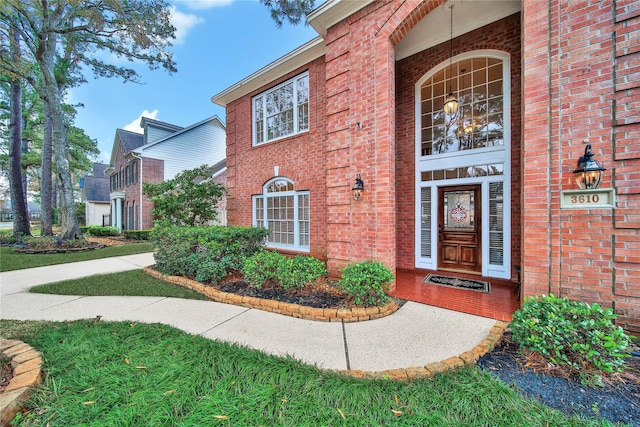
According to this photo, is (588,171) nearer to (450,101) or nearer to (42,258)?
(450,101)

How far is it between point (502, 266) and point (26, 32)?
17284 millimetres

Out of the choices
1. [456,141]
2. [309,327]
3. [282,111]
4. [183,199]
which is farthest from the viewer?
[183,199]

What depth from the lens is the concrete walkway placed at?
2.58m

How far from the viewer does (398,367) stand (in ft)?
7.82

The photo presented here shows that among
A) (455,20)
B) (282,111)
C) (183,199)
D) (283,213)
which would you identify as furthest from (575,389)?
(183,199)

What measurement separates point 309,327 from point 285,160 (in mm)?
5111

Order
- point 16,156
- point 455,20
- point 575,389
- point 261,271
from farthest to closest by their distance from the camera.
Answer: point 16,156
point 455,20
point 261,271
point 575,389

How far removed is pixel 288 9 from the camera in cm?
748

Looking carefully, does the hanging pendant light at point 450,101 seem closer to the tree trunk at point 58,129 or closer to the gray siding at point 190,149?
the gray siding at point 190,149

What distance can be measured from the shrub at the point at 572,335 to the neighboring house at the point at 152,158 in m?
14.7

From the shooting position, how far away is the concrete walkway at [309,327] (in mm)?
2580

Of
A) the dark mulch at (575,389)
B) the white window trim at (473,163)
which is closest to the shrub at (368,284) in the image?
the dark mulch at (575,389)

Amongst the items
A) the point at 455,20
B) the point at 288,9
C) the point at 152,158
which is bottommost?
the point at 152,158

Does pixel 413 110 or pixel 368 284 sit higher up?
pixel 413 110
